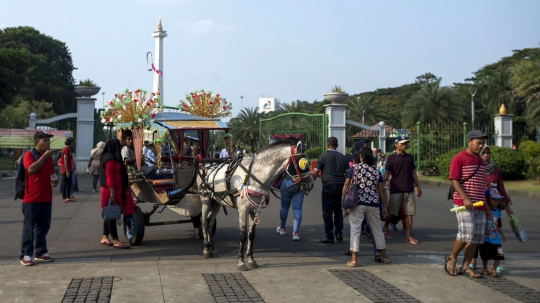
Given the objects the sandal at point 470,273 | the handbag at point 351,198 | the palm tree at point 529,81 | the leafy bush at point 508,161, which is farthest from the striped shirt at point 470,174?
the palm tree at point 529,81

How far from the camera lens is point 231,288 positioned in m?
6.30

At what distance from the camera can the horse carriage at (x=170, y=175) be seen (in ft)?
28.7

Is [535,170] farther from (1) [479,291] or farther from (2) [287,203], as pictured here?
(1) [479,291]

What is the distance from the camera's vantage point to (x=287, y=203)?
32.5ft

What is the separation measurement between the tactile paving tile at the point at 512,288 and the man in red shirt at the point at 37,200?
18.6 feet

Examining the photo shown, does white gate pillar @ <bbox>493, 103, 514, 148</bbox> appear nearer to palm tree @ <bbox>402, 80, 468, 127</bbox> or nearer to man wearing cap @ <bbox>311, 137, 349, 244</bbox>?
man wearing cap @ <bbox>311, 137, 349, 244</bbox>

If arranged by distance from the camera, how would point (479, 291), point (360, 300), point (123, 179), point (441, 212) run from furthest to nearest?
point (441, 212)
point (123, 179)
point (479, 291)
point (360, 300)

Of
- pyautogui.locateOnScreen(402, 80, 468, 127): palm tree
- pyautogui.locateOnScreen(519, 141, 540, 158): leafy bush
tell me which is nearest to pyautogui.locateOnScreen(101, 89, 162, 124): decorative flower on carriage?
pyautogui.locateOnScreen(519, 141, 540, 158): leafy bush

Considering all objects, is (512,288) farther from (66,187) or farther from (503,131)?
(503,131)

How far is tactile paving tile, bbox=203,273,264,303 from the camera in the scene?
591 cm

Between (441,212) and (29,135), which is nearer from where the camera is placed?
(441,212)

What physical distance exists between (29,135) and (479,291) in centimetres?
2368

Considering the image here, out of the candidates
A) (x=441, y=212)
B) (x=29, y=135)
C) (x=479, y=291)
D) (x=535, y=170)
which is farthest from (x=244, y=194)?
(x=29, y=135)

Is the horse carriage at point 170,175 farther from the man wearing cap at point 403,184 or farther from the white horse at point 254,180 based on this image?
the man wearing cap at point 403,184
